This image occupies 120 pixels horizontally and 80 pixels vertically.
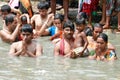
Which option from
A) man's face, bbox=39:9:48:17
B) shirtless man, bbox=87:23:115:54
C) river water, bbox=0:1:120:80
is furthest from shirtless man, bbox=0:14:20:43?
shirtless man, bbox=87:23:115:54

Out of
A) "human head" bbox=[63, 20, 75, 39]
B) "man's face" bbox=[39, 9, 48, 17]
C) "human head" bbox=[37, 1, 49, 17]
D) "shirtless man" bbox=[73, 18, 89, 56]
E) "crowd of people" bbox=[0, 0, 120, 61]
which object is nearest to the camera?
"crowd of people" bbox=[0, 0, 120, 61]

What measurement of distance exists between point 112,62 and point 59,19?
2.58 metres

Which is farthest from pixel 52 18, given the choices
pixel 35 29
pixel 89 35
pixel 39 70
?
pixel 39 70

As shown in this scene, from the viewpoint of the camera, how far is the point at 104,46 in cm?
868

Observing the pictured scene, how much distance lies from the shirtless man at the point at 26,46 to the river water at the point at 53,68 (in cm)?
12

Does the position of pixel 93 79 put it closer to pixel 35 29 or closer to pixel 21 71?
pixel 21 71

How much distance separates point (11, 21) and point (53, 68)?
8.34 ft

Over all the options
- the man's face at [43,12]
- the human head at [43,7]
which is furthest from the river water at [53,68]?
the man's face at [43,12]

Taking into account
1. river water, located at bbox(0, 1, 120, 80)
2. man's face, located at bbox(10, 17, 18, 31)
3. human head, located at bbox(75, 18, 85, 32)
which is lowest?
river water, located at bbox(0, 1, 120, 80)

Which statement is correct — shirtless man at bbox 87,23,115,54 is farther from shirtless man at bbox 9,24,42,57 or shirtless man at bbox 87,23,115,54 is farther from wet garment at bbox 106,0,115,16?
wet garment at bbox 106,0,115,16

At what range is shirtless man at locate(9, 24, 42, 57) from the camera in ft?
28.3

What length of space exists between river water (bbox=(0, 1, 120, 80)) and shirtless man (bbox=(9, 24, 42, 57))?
0.12 m

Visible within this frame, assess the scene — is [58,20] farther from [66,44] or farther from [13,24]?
[66,44]

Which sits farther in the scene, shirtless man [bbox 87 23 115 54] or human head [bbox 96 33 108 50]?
shirtless man [bbox 87 23 115 54]
